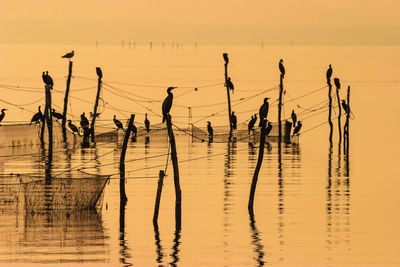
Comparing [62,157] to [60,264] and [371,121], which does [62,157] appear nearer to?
[60,264]

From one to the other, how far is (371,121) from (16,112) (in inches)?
1167

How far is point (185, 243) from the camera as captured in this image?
29297 mm

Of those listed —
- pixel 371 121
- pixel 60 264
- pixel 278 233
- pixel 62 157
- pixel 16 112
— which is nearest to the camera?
pixel 60 264

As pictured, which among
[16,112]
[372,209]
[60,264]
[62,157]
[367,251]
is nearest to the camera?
[60,264]

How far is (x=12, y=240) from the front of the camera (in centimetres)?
2967

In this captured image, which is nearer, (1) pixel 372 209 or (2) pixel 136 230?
(2) pixel 136 230

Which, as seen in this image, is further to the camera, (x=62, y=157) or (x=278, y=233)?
(x=62, y=157)

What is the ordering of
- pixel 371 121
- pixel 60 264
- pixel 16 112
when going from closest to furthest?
pixel 60 264, pixel 371 121, pixel 16 112

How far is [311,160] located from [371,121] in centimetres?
3712

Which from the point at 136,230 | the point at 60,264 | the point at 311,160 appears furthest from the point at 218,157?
the point at 60,264

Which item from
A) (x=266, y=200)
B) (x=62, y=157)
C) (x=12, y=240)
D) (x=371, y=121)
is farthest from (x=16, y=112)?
(x=12, y=240)

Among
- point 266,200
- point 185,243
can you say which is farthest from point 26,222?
point 266,200

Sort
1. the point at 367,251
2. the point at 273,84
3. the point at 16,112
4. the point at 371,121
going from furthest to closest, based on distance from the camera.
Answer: the point at 273,84 < the point at 16,112 < the point at 371,121 < the point at 367,251

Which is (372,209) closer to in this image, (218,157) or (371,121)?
(218,157)
